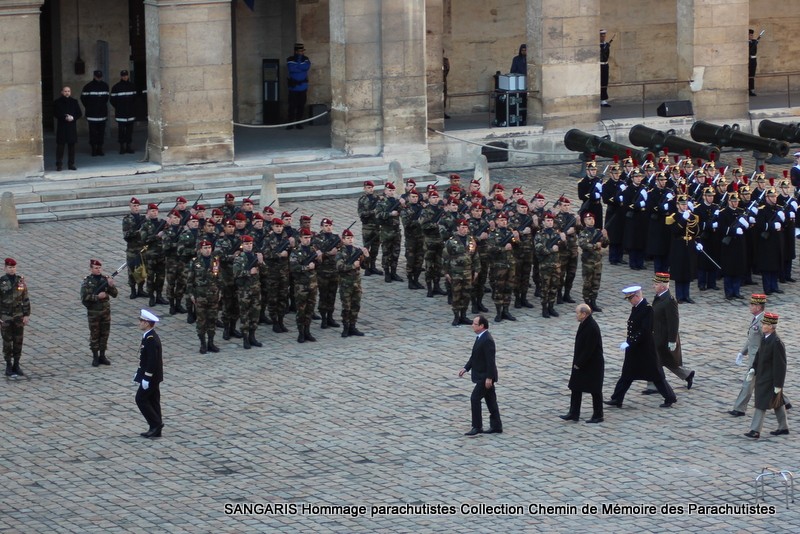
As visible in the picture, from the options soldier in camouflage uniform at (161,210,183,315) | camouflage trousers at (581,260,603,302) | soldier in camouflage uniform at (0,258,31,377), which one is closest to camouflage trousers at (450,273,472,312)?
camouflage trousers at (581,260,603,302)

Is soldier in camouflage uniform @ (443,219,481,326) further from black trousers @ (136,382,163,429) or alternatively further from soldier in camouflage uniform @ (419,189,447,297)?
black trousers @ (136,382,163,429)

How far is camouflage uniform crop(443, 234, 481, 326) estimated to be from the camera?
22.7m

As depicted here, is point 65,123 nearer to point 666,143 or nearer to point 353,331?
point 353,331

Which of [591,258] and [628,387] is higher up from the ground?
[591,258]

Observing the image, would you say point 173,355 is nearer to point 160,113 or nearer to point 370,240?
point 370,240

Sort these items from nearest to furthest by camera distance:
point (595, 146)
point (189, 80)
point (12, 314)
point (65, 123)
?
point (12, 314), point (65, 123), point (189, 80), point (595, 146)

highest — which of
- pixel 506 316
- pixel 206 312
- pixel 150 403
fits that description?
pixel 206 312

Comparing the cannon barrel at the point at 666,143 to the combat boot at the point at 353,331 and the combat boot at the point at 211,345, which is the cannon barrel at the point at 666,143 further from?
the combat boot at the point at 211,345

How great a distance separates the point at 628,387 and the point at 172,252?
6.73 meters

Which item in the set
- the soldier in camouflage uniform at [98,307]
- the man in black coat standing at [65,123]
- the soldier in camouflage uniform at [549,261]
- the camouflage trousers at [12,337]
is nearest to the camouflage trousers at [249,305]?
the soldier in camouflage uniform at [98,307]

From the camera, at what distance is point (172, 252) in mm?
23188

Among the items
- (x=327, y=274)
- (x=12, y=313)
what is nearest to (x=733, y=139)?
(x=327, y=274)

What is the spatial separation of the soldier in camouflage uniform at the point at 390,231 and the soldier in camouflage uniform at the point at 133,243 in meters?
3.25

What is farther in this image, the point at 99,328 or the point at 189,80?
the point at 189,80
